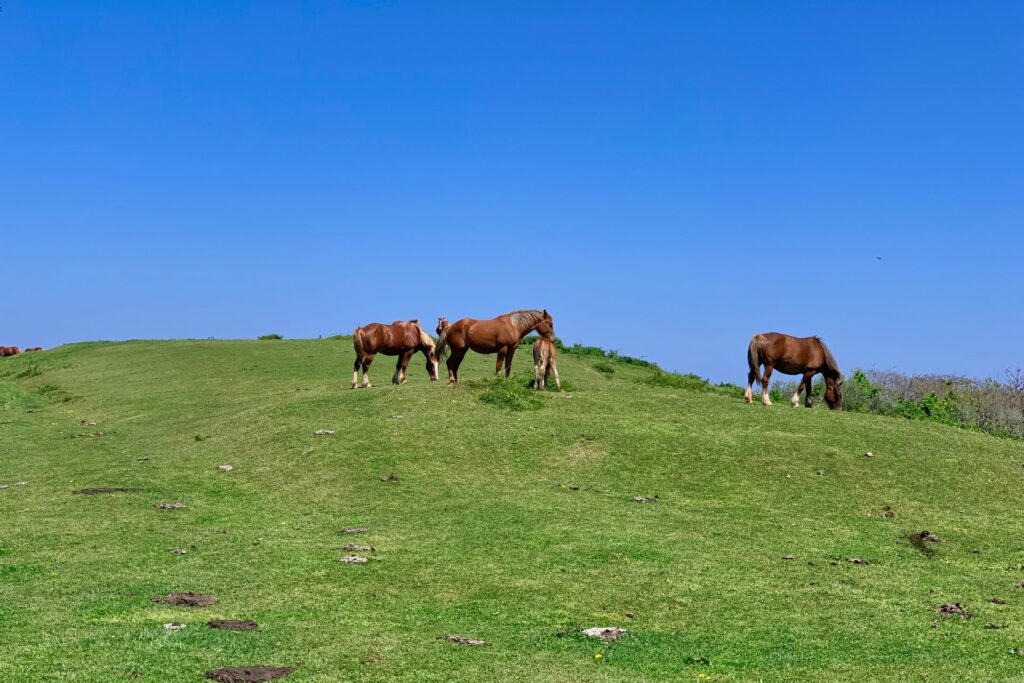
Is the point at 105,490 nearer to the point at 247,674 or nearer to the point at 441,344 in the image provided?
the point at 247,674

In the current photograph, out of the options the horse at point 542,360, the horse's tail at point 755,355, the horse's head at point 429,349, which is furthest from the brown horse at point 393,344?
the horse's tail at point 755,355

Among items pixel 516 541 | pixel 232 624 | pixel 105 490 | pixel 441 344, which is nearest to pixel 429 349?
pixel 441 344

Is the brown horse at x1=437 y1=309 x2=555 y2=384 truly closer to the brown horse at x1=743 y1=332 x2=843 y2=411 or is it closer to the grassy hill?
the grassy hill

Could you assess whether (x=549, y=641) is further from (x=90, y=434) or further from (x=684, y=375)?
(x=684, y=375)

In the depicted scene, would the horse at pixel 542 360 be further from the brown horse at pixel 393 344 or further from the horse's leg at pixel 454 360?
the brown horse at pixel 393 344

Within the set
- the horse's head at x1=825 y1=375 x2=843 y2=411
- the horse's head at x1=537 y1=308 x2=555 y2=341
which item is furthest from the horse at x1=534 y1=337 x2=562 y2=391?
the horse's head at x1=825 y1=375 x2=843 y2=411

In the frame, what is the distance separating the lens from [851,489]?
16234 millimetres

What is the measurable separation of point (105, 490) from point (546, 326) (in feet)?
43.0

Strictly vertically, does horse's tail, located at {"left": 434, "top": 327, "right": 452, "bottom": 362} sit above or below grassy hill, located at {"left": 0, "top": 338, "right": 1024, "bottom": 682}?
above

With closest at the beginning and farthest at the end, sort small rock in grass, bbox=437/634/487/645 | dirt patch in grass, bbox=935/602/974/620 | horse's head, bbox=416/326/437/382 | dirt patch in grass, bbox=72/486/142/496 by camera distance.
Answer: small rock in grass, bbox=437/634/487/645 < dirt patch in grass, bbox=935/602/974/620 < dirt patch in grass, bbox=72/486/142/496 < horse's head, bbox=416/326/437/382

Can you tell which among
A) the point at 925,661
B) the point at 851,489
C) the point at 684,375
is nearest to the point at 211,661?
the point at 925,661

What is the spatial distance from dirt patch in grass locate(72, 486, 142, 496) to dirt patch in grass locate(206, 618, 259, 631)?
8.38 m

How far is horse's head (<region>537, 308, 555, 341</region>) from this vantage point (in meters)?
25.4

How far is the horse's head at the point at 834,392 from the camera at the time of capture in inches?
992
